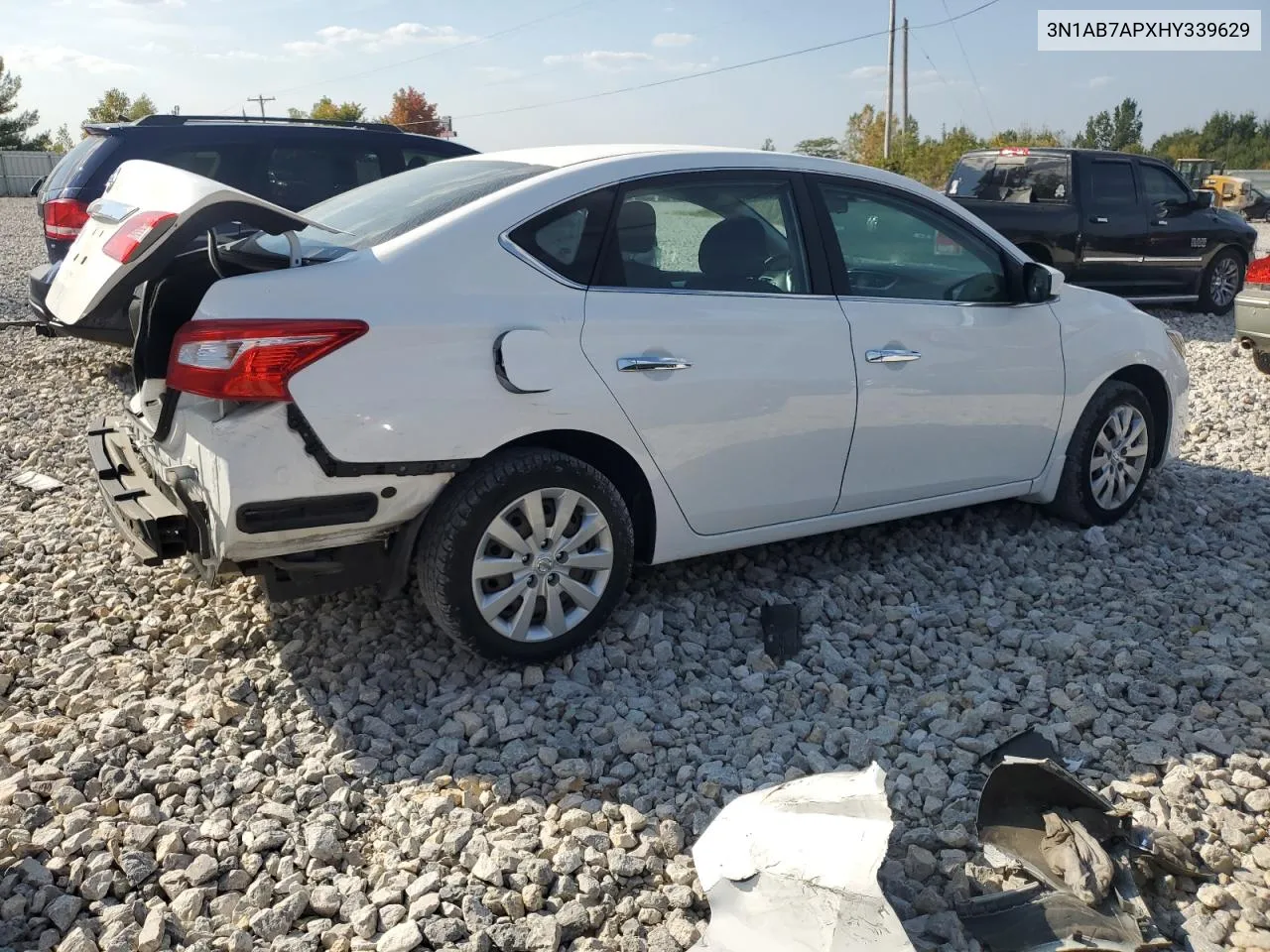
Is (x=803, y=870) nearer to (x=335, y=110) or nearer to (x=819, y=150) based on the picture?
(x=819, y=150)

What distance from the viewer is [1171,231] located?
12.4m

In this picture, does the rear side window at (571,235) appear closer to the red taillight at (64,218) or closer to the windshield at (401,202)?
the windshield at (401,202)

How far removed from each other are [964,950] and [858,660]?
152 centimetres

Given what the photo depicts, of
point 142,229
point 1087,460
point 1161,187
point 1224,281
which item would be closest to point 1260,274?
point 1161,187

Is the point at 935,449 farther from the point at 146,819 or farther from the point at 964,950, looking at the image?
the point at 146,819

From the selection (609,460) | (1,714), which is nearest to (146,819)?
(1,714)

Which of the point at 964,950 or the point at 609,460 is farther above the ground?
the point at 609,460

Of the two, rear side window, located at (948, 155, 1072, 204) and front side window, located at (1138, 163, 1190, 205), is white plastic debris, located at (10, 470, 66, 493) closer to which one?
rear side window, located at (948, 155, 1072, 204)

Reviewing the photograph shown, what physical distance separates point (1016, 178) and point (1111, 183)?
1.05 metres

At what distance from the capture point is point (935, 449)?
184 inches

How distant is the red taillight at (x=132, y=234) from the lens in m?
3.41

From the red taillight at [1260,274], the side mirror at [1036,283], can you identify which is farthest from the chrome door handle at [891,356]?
the red taillight at [1260,274]

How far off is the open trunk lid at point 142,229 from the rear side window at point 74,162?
4742 mm

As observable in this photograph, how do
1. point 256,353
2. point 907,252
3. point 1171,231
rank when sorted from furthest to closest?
point 1171,231 → point 907,252 → point 256,353
